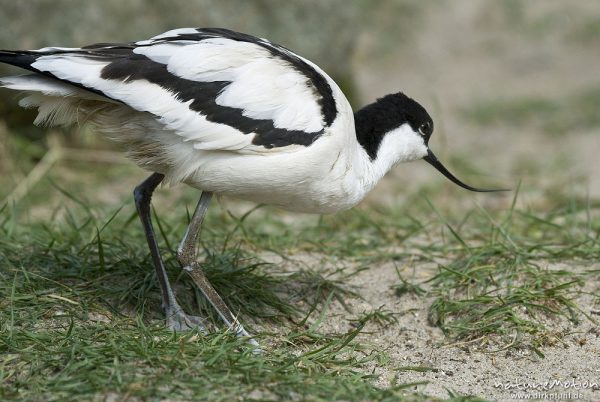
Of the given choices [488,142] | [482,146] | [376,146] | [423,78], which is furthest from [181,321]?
[423,78]

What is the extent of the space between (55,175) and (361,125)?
2484 millimetres

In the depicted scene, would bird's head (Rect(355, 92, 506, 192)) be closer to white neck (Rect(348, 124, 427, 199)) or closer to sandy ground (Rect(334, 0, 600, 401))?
white neck (Rect(348, 124, 427, 199))

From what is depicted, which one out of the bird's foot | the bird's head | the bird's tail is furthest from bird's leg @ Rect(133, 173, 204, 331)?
the bird's head

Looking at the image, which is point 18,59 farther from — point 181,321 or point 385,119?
point 385,119

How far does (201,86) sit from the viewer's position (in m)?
2.79

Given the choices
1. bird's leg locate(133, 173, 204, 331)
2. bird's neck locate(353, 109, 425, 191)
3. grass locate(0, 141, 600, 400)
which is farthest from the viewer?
bird's neck locate(353, 109, 425, 191)

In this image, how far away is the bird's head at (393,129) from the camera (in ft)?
10.5

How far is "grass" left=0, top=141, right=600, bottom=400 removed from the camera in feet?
8.09

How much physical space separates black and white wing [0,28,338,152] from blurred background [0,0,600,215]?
1.38 metres

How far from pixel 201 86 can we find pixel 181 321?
0.80 meters

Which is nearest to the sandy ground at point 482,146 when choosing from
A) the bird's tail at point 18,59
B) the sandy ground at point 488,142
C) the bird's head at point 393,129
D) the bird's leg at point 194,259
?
the sandy ground at point 488,142

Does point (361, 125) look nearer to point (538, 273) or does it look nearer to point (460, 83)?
point (538, 273)

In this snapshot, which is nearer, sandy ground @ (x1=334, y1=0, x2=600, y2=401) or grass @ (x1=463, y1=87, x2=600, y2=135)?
sandy ground @ (x1=334, y1=0, x2=600, y2=401)

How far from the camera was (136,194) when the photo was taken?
322cm
